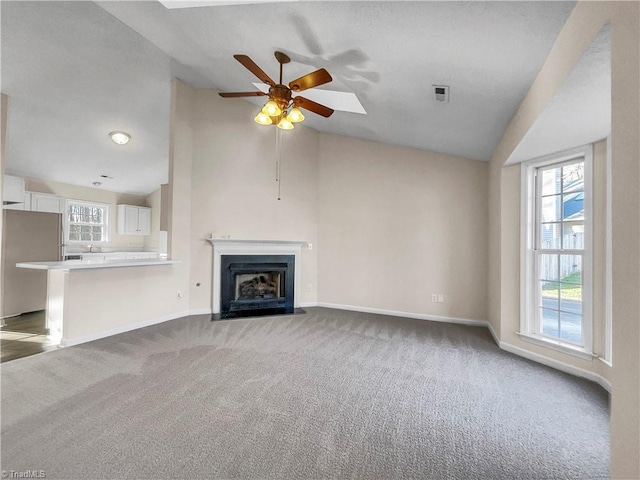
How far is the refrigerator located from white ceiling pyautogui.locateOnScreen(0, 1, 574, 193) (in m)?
1.11

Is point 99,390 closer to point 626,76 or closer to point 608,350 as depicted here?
point 626,76

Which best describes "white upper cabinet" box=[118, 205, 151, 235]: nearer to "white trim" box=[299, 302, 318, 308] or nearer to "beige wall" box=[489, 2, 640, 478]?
"white trim" box=[299, 302, 318, 308]

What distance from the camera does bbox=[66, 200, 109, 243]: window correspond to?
19.5 ft

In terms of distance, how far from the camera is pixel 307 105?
9.48 ft

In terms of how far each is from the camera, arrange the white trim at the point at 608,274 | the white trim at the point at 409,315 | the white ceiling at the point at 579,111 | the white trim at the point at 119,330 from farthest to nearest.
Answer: the white trim at the point at 409,315
the white trim at the point at 119,330
the white trim at the point at 608,274
the white ceiling at the point at 579,111

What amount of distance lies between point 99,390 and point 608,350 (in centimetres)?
409

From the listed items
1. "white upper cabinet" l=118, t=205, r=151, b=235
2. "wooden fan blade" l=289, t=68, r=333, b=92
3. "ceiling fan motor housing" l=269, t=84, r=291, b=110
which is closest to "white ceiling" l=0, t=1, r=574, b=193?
"wooden fan blade" l=289, t=68, r=333, b=92

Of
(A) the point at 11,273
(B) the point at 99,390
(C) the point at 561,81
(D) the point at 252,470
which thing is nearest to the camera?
(D) the point at 252,470

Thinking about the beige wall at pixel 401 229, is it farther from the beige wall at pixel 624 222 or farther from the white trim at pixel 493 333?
the beige wall at pixel 624 222

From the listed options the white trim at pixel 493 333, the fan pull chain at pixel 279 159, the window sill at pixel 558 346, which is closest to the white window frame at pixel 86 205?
the fan pull chain at pixel 279 159

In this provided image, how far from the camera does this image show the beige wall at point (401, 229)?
4.13 meters

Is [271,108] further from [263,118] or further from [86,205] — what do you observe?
[86,205]

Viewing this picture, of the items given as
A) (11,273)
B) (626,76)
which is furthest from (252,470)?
(11,273)

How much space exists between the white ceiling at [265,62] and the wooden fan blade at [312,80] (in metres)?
0.28
